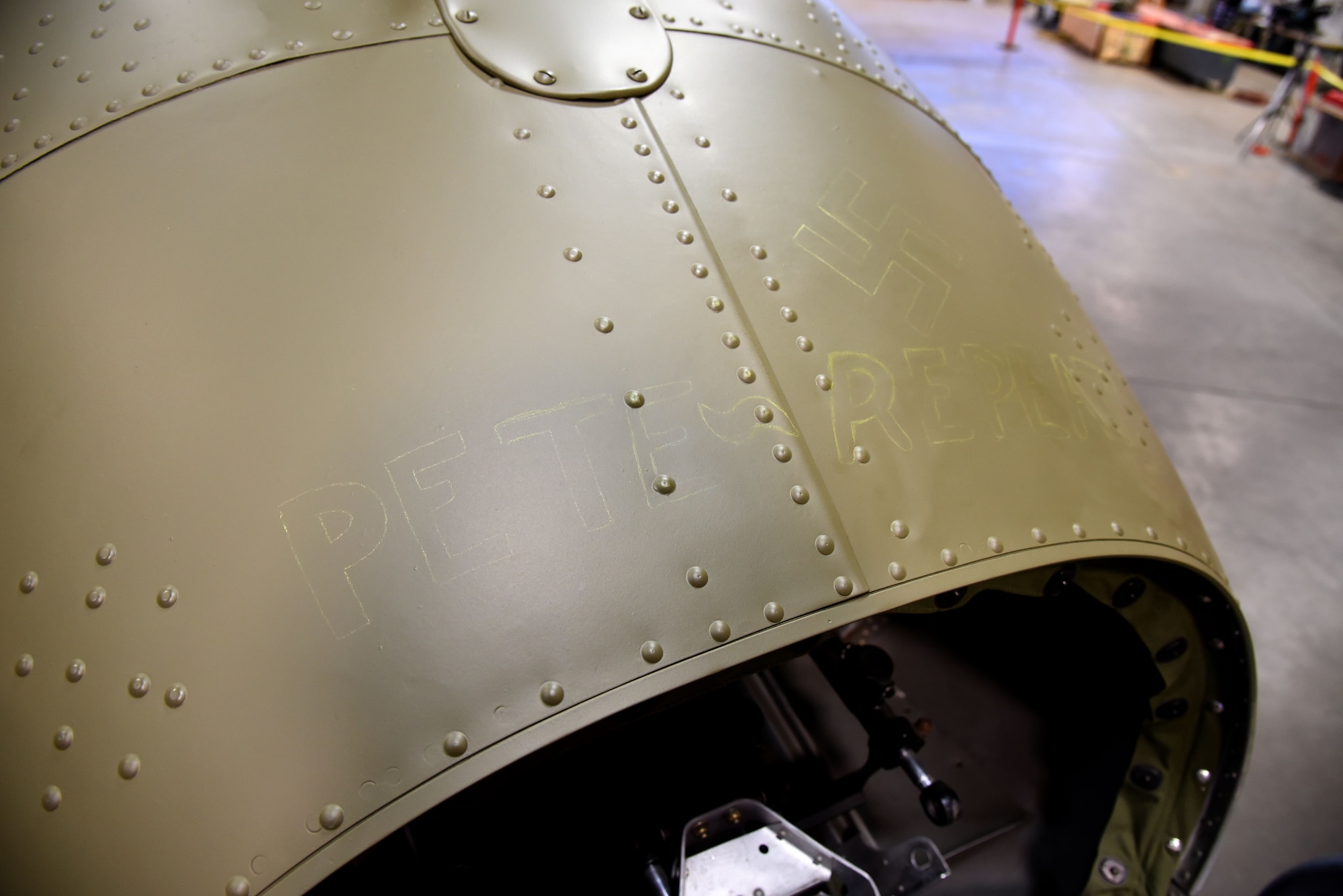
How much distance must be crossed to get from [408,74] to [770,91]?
62 centimetres

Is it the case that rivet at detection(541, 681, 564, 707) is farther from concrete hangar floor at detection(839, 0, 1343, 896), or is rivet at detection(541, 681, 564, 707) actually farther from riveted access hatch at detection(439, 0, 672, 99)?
concrete hangar floor at detection(839, 0, 1343, 896)

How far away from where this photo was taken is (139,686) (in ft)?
2.95

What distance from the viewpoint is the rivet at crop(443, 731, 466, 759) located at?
878 mm

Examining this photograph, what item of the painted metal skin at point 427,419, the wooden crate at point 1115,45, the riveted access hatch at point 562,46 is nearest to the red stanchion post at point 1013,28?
the wooden crate at point 1115,45

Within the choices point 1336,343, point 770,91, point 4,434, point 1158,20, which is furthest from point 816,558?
point 1158,20

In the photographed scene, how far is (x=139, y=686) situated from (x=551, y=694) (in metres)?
0.44

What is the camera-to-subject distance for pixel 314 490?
0.96 metres

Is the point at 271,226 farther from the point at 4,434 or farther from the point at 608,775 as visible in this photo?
the point at 608,775

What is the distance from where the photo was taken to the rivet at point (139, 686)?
897mm

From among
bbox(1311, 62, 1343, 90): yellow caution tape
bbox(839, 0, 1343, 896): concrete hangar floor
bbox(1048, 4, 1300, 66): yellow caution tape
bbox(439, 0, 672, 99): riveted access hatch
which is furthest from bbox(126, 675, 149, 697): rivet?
bbox(1311, 62, 1343, 90): yellow caution tape

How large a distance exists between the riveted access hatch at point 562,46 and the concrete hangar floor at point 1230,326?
1942mm

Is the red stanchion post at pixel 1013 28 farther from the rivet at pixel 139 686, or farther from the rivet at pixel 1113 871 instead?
the rivet at pixel 139 686

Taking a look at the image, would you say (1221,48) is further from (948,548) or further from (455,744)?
(455,744)

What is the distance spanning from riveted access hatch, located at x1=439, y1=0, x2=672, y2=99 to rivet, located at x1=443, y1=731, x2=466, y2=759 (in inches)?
37.3
